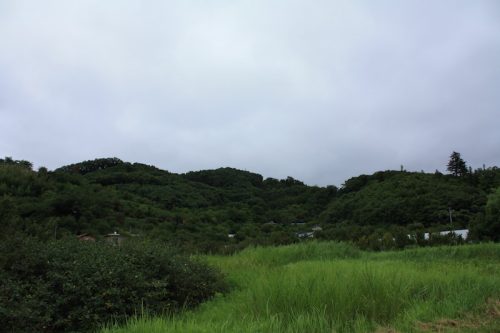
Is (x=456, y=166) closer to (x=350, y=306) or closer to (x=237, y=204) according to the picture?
(x=237, y=204)

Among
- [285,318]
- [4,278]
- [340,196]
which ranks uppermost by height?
[340,196]

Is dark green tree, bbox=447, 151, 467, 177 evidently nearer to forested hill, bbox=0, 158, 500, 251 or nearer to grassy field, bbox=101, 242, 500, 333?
forested hill, bbox=0, 158, 500, 251

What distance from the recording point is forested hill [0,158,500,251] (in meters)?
32.1

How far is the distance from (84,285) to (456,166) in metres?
52.9

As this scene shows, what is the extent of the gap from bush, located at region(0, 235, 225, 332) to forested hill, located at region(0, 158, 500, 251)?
13449 mm

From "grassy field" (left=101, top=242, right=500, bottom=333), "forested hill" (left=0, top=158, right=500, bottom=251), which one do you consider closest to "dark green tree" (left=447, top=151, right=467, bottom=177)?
"forested hill" (left=0, top=158, right=500, bottom=251)

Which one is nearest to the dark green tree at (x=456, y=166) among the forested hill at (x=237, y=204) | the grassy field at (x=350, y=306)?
the forested hill at (x=237, y=204)

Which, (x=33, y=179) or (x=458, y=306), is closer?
(x=458, y=306)

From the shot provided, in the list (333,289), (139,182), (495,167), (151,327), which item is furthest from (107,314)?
(139,182)

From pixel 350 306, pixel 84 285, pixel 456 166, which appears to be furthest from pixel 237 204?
pixel 84 285

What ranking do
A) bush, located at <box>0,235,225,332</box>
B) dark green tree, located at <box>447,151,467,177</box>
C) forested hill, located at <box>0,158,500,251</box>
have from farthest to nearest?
dark green tree, located at <box>447,151,467,177</box> < forested hill, located at <box>0,158,500,251</box> < bush, located at <box>0,235,225,332</box>

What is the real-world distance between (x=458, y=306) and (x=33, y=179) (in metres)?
37.2

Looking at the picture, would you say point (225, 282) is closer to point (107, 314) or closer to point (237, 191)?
point (107, 314)

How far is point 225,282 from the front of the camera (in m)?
10.1
